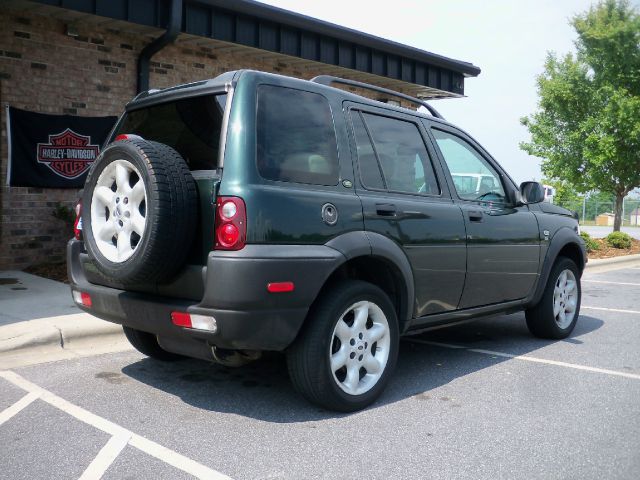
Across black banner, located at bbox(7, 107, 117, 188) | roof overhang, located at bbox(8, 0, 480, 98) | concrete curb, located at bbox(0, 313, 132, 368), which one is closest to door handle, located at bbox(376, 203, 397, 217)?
concrete curb, located at bbox(0, 313, 132, 368)

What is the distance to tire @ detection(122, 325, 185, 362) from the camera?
4.84 meters

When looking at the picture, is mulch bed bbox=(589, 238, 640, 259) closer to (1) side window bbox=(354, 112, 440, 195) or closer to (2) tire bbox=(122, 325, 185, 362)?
(1) side window bbox=(354, 112, 440, 195)

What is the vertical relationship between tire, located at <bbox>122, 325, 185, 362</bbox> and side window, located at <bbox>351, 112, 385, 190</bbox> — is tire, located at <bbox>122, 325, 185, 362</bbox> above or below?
below

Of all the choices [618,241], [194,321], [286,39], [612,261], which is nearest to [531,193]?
[194,321]

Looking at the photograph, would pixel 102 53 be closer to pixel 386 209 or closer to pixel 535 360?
pixel 386 209

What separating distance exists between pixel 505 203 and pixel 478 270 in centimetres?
78

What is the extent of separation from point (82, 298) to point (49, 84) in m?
5.78

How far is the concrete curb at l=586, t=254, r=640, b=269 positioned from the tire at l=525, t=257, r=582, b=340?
7.55 m

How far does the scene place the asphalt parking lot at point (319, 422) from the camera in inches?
124

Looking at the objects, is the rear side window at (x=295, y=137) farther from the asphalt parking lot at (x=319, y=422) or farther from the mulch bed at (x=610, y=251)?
the mulch bed at (x=610, y=251)

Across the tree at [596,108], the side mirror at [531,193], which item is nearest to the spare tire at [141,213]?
the side mirror at [531,193]

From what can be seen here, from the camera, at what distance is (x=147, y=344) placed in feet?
16.0

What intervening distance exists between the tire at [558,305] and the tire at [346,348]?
2.30m

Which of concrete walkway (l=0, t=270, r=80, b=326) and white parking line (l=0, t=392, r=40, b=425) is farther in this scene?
concrete walkway (l=0, t=270, r=80, b=326)
